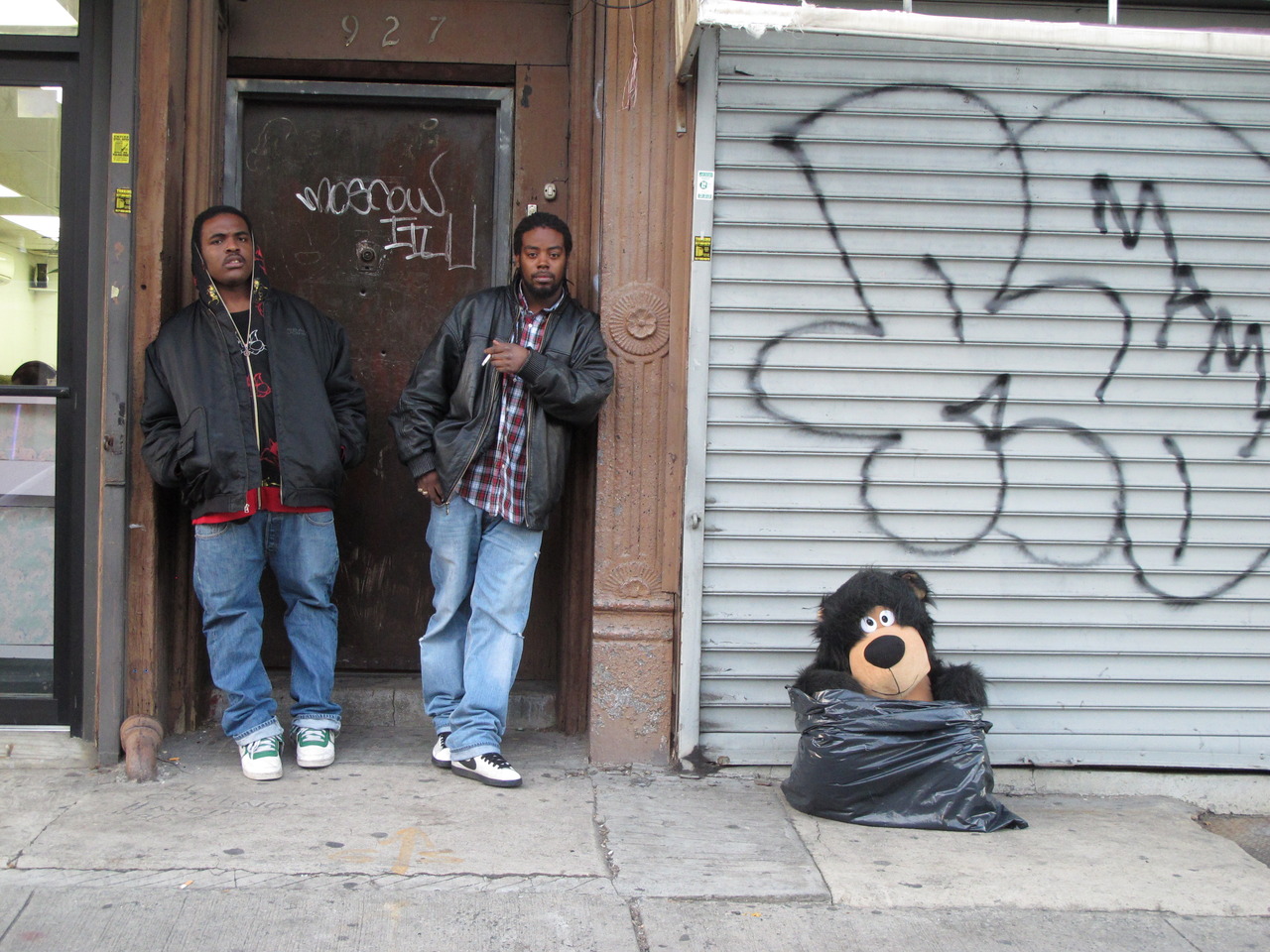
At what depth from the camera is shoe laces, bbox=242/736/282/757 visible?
153 inches

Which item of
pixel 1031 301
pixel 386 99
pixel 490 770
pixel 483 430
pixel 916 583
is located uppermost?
pixel 386 99

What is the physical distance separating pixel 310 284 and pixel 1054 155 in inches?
114

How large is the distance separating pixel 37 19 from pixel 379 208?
4.35ft

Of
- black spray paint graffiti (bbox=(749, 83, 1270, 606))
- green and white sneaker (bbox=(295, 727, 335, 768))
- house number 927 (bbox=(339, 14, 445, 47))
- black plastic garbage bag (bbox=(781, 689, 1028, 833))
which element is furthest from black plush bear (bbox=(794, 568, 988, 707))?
house number 927 (bbox=(339, 14, 445, 47))

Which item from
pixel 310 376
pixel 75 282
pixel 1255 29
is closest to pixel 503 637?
pixel 310 376

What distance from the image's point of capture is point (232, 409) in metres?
3.83

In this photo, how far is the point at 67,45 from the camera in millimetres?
3975

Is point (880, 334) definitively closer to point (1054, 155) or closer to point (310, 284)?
point (1054, 155)

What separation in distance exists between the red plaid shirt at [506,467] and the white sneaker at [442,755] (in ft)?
2.74

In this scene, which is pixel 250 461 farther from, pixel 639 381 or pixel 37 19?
pixel 37 19

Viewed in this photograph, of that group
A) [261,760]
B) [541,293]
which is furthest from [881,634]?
[261,760]

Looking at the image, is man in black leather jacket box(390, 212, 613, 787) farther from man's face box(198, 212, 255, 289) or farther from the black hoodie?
man's face box(198, 212, 255, 289)

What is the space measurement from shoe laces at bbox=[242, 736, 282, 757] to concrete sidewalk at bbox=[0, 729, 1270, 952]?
0.36 feet

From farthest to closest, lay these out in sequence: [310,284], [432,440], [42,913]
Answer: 1. [310,284]
2. [432,440]
3. [42,913]
